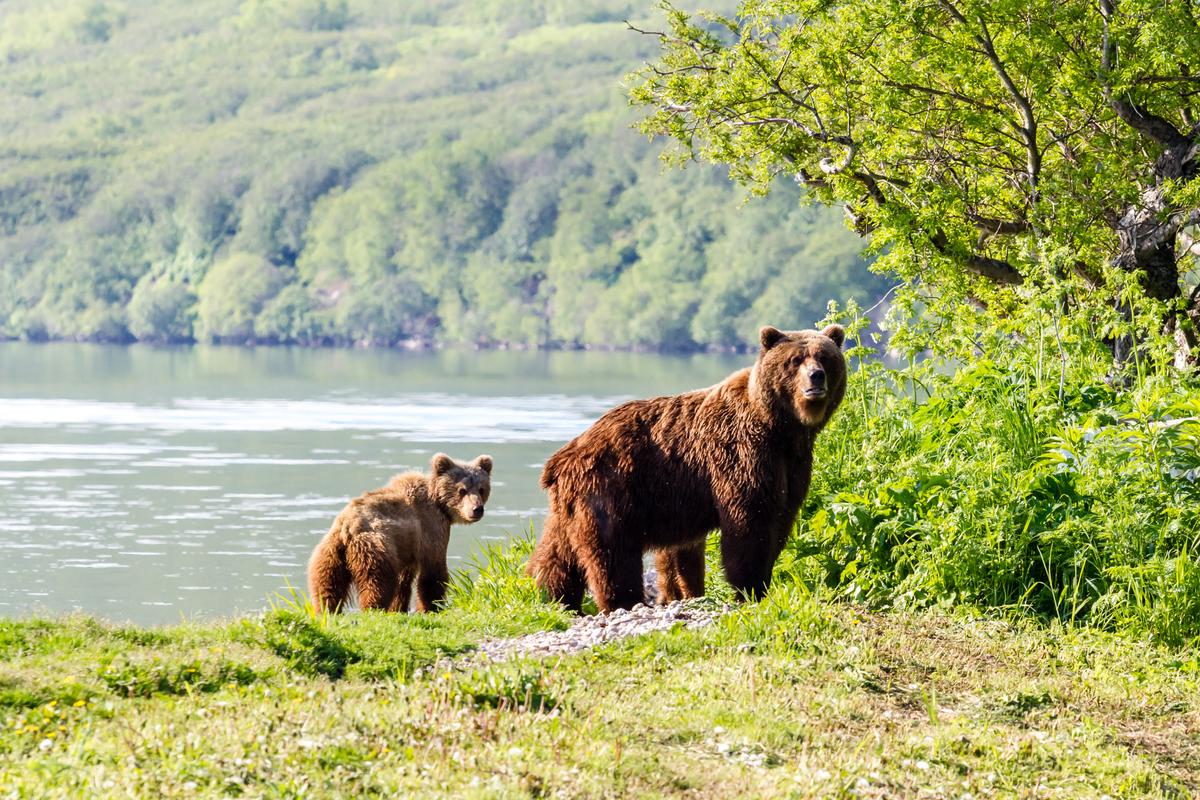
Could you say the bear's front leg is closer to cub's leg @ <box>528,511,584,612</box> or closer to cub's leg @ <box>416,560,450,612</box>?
cub's leg @ <box>528,511,584,612</box>

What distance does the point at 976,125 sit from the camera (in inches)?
571

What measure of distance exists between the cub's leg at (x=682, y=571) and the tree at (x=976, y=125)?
387 cm

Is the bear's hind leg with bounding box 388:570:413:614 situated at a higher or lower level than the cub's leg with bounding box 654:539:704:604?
lower

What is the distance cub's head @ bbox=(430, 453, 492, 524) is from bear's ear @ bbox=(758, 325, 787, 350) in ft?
9.98

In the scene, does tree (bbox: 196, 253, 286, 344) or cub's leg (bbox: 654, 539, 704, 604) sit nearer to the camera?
cub's leg (bbox: 654, 539, 704, 604)

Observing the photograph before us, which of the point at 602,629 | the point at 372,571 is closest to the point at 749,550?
the point at 602,629

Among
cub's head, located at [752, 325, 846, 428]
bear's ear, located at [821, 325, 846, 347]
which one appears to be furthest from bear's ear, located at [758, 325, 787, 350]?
bear's ear, located at [821, 325, 846, 347]

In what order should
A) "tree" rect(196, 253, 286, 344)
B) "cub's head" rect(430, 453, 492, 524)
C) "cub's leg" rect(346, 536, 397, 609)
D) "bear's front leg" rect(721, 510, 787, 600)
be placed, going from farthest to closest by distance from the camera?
"tree" rect(196, 253, 286, 344) → "cub's head" rect(430, 453, 492, 524) → "cub's leg" rect(346, 536, 397, 609) → "bear's front leg" rect(721, 510, 787, 600)

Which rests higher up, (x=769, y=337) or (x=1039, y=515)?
(x=769, y=337)

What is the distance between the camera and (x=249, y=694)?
7125 millimetres

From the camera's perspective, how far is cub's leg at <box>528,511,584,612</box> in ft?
34.0

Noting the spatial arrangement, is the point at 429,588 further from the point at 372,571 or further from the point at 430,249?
the point at 430,249

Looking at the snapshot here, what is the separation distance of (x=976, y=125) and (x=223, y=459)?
29.1 metres

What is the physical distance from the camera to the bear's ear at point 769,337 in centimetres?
970
